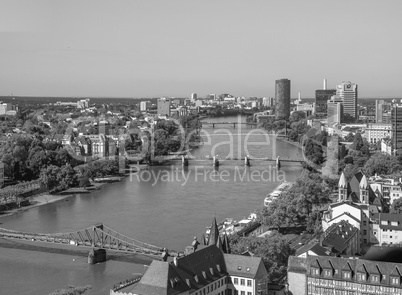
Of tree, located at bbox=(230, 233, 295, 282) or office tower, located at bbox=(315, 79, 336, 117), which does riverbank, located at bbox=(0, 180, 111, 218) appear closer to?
tree, located at bbox=(230, 233, 295, 282)

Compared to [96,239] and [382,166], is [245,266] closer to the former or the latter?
[96,239]

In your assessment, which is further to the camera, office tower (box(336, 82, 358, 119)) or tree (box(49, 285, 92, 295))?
office tower (box(336, 82, 358, 119))

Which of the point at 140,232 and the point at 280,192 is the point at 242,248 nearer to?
the point at 140,232

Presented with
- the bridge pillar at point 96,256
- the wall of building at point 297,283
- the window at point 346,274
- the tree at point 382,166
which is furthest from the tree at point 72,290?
the tree at point 382,166

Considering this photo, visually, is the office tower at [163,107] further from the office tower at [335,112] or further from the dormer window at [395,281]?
the dormer window at [395,281]

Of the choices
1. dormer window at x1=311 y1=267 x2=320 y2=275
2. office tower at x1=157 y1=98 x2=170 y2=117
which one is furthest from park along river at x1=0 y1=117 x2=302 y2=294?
office tower at x1=157 y1=98 x2=170 y2=117

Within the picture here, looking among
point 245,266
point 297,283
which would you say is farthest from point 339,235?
point 245,266

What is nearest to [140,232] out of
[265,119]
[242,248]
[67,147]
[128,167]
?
[242,248]
